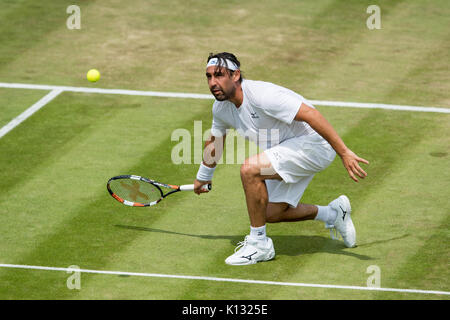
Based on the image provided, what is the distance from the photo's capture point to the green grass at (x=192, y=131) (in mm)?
9945

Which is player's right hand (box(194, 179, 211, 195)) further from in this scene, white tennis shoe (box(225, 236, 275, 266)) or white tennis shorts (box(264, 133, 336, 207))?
white tennis shoe (box(225, 236, 275, 266))

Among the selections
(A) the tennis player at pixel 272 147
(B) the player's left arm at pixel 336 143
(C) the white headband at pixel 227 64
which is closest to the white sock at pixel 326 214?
(A) the tennis player at pixel 272 147

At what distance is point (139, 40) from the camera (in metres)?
16.9

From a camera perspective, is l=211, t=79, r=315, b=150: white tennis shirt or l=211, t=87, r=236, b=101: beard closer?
l=211, t=79, r=315, b=150: white tennis shirt

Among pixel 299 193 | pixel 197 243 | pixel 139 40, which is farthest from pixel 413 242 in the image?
pixel 139 40

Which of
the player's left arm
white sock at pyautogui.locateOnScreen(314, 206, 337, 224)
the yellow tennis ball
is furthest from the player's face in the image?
the yellow tennis ball

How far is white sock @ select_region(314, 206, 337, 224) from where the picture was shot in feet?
34.3

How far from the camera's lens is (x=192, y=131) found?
13.6m

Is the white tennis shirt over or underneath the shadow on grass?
over

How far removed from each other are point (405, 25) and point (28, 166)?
756 cm

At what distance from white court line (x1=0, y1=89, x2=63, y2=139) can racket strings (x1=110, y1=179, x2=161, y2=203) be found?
10.3 ft

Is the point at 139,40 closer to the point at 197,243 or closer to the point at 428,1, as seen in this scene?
the point at 428,1

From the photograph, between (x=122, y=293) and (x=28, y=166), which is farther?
(x=28, y=166)

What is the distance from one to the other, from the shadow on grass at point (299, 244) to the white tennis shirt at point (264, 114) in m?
1.08
